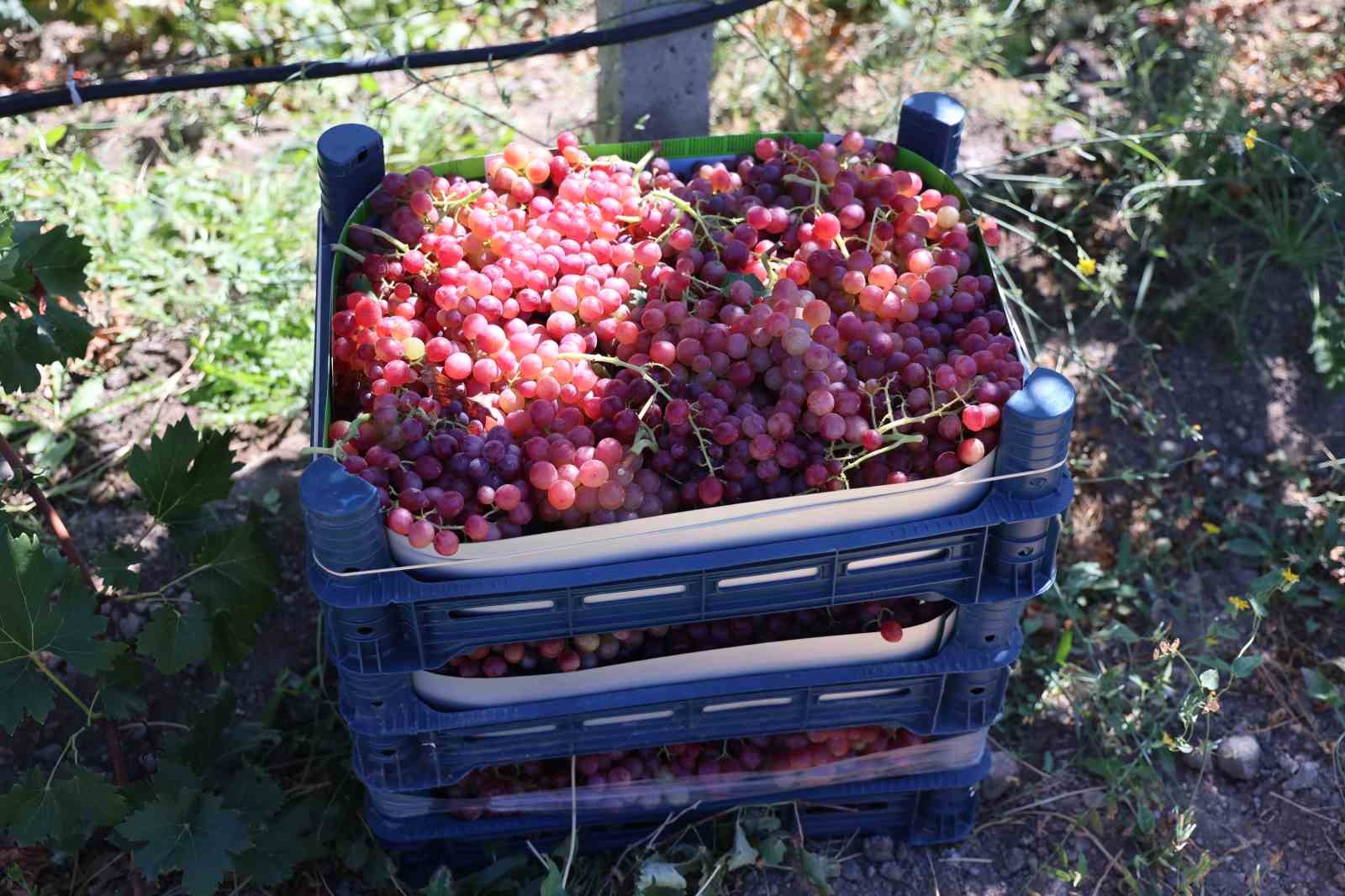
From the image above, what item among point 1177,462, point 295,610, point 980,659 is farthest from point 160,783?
point 1177,462

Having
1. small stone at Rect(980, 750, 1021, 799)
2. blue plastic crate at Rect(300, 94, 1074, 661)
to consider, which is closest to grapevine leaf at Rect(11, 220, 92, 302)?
blue plastic crate at Rect(300, 94, 1074, 661)

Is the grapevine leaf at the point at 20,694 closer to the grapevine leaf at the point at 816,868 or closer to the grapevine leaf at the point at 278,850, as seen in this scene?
the grapevine leaf at the point at 278,850

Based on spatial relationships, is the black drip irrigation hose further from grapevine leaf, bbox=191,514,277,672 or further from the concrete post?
grapevine leaf, bbox=191,514,277,672

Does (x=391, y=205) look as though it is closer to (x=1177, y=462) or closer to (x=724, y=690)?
(x=724, y=690)

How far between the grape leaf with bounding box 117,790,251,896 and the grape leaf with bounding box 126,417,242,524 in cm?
49

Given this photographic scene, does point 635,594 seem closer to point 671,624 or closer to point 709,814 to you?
point 671,624

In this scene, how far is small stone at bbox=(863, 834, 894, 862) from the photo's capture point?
2293mm

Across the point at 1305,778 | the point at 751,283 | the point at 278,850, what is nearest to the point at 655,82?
the point at 751,283

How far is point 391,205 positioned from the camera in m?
2.14

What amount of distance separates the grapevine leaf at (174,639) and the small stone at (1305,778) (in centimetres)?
208

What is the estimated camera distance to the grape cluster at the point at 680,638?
192cm

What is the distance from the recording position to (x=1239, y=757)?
2.48m

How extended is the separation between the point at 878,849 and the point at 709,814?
0.32 metres

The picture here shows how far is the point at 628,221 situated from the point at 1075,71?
7.24 feet
